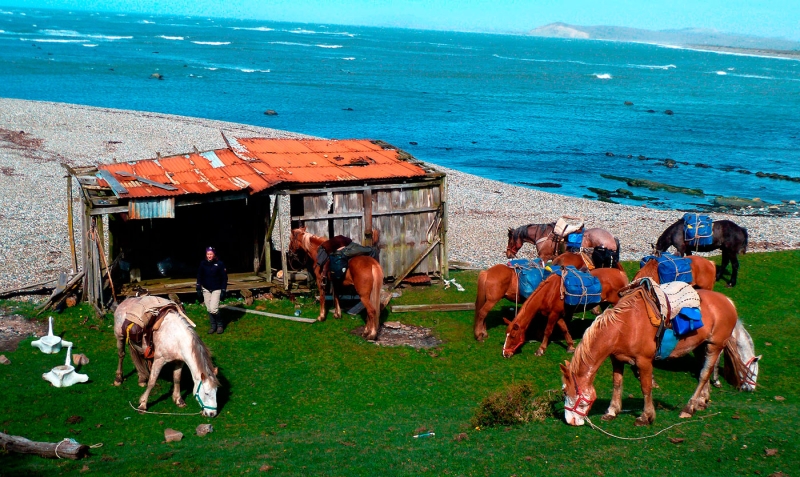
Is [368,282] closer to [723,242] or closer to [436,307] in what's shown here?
[436,307]

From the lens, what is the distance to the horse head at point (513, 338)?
11992 mm

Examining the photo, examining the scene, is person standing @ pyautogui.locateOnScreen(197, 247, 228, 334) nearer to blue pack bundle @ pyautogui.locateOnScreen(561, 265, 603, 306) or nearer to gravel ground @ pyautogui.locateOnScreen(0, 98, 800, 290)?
gravel ground @ pyautogui.locateOnScreen(0, 98, 800, 290)

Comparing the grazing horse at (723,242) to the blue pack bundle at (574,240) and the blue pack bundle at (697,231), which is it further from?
the blue pack bundle at (574,240)

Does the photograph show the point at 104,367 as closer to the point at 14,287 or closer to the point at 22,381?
the point at 22,381

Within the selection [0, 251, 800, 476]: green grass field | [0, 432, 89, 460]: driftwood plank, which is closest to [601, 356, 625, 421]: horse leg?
[0, 251, 800, 476]: green grass field

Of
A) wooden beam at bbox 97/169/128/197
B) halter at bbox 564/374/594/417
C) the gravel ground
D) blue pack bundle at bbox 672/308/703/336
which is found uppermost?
wooden beam at bbox 97/169/128/197

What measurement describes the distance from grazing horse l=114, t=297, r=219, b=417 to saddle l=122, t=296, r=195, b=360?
6 centimetres

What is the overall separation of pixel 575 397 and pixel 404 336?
4.99m

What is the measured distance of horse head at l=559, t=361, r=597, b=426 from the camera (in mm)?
9039

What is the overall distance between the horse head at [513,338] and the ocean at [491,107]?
25243 millimetres

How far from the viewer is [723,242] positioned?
1680cm

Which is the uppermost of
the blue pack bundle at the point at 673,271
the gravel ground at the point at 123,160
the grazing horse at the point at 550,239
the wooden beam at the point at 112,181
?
the wooden beam at the point at 112,181

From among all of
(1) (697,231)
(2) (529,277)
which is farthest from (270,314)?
(1) (697,231)

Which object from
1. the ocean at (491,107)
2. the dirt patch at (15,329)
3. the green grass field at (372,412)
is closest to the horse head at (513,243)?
the green grass field at (372,412)
